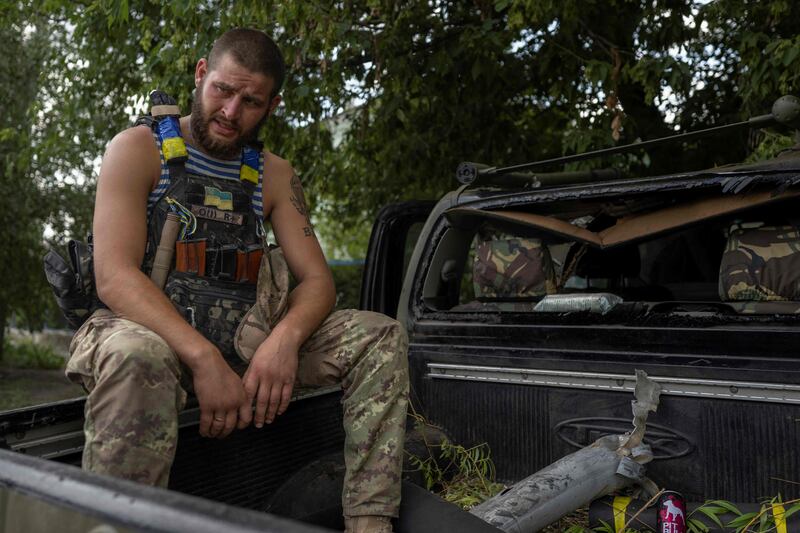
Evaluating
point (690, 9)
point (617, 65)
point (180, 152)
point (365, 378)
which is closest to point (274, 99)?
point (180, 152)

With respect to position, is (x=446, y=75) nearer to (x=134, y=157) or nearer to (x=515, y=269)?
(x=515, y=269)

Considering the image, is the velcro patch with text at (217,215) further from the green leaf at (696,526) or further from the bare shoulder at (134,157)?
the green leaf at (696,526)

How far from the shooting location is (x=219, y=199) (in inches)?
91.2

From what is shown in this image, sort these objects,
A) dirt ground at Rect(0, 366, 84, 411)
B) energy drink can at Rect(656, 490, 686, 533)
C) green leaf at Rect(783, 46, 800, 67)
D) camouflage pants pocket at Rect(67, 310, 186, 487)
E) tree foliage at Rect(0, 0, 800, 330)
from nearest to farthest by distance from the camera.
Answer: camouflage pants pocket at Rect(67, 310, 186, 487) → energy drink can at Rect(656, 490, 686, 533) → green leaf at Rect(783, 46, 800, 67) → tree foliage at Rect(0, 0, 800, 330) → dirt ground at Rect(0, 366, 84, 411)

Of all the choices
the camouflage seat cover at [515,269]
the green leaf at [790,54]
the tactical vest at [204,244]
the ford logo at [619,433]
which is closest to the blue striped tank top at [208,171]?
the tactical vest at [204,244]

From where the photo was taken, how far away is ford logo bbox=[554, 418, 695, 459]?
228 cm

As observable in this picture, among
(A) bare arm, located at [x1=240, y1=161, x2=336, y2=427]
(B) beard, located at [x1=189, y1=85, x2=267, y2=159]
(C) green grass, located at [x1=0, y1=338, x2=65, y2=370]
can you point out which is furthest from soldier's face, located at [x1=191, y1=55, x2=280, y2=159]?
(C) green grass, located at [x1=0, y1=338, x2=65, y2=370]

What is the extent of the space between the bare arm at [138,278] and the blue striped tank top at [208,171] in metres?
0.03

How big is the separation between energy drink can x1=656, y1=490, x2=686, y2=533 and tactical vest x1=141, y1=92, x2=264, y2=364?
4.07 ft

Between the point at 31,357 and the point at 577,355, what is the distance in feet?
46.3

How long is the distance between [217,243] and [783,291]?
167cm

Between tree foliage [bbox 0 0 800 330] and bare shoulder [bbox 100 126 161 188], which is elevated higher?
tree foliage [bbox 0 0 800 330]

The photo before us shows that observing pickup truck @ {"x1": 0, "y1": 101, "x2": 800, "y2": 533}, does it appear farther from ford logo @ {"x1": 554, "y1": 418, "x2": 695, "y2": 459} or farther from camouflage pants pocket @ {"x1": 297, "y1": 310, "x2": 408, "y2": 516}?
camouflage pants pocket @ {"x1": 297, "y1": 310, "x2": 408, "y2": 516}

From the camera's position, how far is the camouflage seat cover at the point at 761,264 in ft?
7.70
